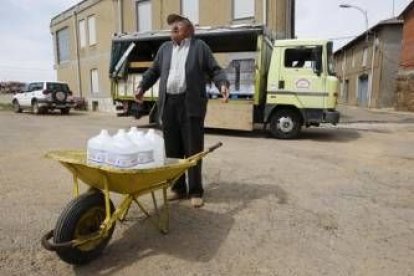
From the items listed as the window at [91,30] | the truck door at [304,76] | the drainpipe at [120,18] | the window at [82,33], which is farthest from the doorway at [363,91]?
the truck door at [304,76]

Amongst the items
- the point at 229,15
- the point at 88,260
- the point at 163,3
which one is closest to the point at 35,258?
the point at 88,260

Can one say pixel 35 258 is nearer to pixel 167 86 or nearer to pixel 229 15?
pixel 167 86

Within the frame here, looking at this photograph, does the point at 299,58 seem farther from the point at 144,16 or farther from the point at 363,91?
the point at 363,91

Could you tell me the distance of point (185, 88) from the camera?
4.60m

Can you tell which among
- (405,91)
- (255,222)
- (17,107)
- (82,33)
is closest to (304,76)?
(255,222)

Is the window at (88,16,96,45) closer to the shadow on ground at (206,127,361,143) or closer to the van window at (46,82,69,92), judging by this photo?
the van window at (46,82,69,92)

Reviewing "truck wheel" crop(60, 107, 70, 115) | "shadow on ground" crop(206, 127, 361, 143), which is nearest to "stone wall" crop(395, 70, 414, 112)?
"shadow on ground" crop(206, 127, 361, 143)

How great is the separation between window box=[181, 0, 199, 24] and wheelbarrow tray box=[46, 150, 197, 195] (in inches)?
641

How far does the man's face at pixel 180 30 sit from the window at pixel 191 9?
14955 mm

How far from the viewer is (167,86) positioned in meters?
4.67

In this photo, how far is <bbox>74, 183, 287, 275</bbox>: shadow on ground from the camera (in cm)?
346

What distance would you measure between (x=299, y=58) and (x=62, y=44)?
25.4m

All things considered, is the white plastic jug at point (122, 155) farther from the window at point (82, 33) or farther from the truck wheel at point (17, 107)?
the window at point (82, 33)

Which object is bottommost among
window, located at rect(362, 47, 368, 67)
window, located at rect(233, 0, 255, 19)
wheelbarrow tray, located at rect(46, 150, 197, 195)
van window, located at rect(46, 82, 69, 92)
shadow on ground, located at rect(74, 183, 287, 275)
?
shadow on ground, located at rect(74, 183, 287, 275)
